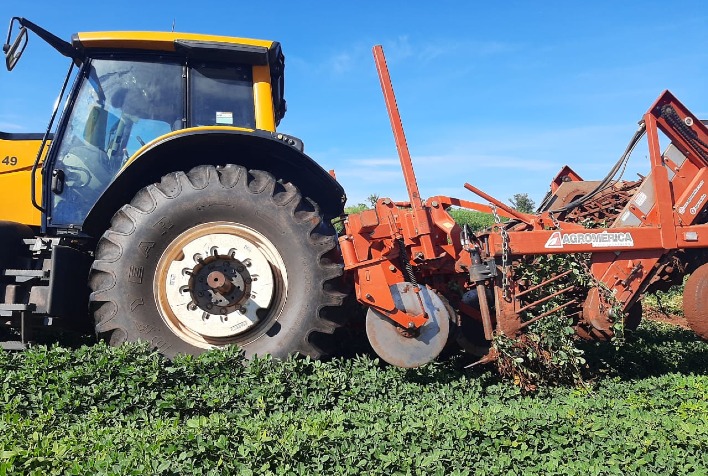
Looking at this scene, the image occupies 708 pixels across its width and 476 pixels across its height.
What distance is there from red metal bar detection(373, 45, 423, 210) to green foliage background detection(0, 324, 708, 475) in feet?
4.31

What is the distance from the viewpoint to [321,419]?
316 cm

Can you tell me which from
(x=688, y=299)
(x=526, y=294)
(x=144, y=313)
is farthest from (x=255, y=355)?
(x=688, y=299)

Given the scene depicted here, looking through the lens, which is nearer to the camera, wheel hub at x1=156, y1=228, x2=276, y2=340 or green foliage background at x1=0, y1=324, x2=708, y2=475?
green foliage background at x1=0, y1=324, x2=708, y2=475

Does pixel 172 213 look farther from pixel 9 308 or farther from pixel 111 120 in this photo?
pixel 9 308

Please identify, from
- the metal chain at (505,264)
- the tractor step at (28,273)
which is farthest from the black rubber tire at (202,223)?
the metal chain at (505,264)

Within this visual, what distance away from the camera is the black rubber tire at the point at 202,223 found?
4129 mm

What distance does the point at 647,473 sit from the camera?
2.72 metres

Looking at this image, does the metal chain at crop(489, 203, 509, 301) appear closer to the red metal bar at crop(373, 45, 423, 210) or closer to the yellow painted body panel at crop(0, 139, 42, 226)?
the red metal bar at crop(373, 45, 423, 210)

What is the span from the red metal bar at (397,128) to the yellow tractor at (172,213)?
2.20 feet

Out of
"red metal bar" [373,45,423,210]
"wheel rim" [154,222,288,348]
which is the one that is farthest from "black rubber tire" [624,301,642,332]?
"wheel rim" [154,222,288,348]

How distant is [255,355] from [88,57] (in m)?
2.86

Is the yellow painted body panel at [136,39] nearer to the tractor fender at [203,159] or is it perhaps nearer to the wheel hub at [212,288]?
the tractor fender at [203,159]

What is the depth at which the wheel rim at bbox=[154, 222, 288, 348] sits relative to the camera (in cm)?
419

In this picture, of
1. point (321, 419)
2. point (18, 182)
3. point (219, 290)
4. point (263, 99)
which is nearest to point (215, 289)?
point (219, 290)
